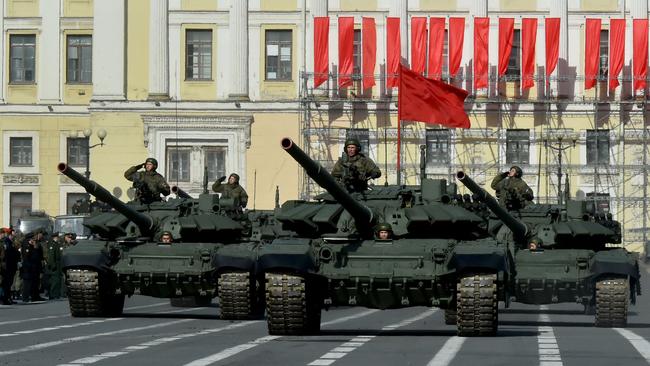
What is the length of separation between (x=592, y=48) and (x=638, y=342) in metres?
53.5

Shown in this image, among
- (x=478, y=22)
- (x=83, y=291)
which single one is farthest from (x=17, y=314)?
(x=478, y=22)

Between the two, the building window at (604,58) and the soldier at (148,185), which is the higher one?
the building window at (604,58)

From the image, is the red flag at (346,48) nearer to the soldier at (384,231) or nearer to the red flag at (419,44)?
the red flag at (419,44)

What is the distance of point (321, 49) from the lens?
78188 millimetres

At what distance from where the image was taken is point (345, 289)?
27672 millimetres

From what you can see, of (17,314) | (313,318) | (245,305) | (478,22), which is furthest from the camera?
(478,22)

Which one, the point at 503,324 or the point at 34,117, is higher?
the point at 34,117

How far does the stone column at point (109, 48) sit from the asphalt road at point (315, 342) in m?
44.5

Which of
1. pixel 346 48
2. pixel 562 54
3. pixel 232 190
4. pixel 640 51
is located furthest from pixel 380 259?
pixel 562 54

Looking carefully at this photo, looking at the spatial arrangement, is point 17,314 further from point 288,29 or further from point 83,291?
point 288,29

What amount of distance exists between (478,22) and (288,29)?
8.48 metres

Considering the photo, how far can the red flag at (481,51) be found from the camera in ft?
256

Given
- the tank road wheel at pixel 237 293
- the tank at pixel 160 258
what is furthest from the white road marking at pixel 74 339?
the tank at pixel 160 258

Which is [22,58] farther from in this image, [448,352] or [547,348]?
[448,352]
